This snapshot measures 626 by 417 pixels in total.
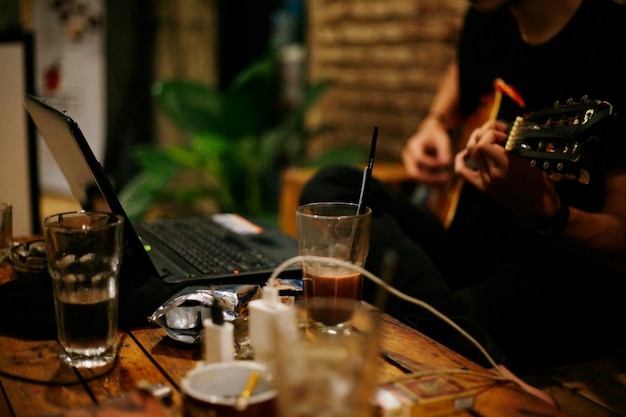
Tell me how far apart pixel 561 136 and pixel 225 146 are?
83.3 inches

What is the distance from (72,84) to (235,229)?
302 centimetres

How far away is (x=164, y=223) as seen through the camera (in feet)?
4.85

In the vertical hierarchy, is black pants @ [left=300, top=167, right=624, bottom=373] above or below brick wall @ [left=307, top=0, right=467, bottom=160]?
below

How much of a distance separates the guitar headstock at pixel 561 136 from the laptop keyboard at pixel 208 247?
1.69ft

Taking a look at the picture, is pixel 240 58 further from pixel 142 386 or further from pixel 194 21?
pixel 142 386

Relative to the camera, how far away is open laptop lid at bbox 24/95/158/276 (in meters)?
0.91

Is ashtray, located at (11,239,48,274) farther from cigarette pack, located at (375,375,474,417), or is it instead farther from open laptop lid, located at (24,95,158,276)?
cigarette pack, located at (375,375,474,417)

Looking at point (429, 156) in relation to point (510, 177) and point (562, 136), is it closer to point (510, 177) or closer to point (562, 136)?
point (510, 177)

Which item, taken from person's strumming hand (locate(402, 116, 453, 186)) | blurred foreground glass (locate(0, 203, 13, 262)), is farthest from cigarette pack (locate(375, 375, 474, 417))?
person's strumming hand (locate(402, 116, 453, 186))

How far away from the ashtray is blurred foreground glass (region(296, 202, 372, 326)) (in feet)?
1.46

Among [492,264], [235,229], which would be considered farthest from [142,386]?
[492,264]

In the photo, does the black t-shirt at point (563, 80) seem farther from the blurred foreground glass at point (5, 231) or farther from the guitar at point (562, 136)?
the blurred foreground glass at point (5, 231)

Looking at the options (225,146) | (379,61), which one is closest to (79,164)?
(225,146)

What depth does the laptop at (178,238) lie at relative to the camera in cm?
98
